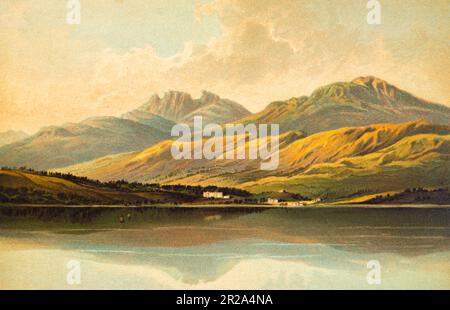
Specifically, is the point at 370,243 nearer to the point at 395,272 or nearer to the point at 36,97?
the point at 395,272

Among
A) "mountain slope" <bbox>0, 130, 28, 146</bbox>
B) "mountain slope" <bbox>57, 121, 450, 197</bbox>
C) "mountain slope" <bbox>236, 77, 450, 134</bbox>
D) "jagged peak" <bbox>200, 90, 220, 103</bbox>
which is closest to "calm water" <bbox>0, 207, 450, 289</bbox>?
"mountain slope" <bbox>57, 121, 450, 197</bbox>

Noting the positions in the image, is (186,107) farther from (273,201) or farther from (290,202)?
(290,202)

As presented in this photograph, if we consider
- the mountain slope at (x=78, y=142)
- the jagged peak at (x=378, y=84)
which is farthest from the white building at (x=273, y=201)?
the jagged peak at (x=378, y=84)

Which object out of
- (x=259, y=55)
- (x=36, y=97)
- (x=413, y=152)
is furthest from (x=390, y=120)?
(x=36, y=97)

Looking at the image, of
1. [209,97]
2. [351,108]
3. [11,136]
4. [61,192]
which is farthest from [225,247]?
[11,136]

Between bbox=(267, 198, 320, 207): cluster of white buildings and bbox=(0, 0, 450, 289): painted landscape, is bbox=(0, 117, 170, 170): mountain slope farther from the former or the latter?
bbox=(267, 198, 320, 207): cluster of white buildings
